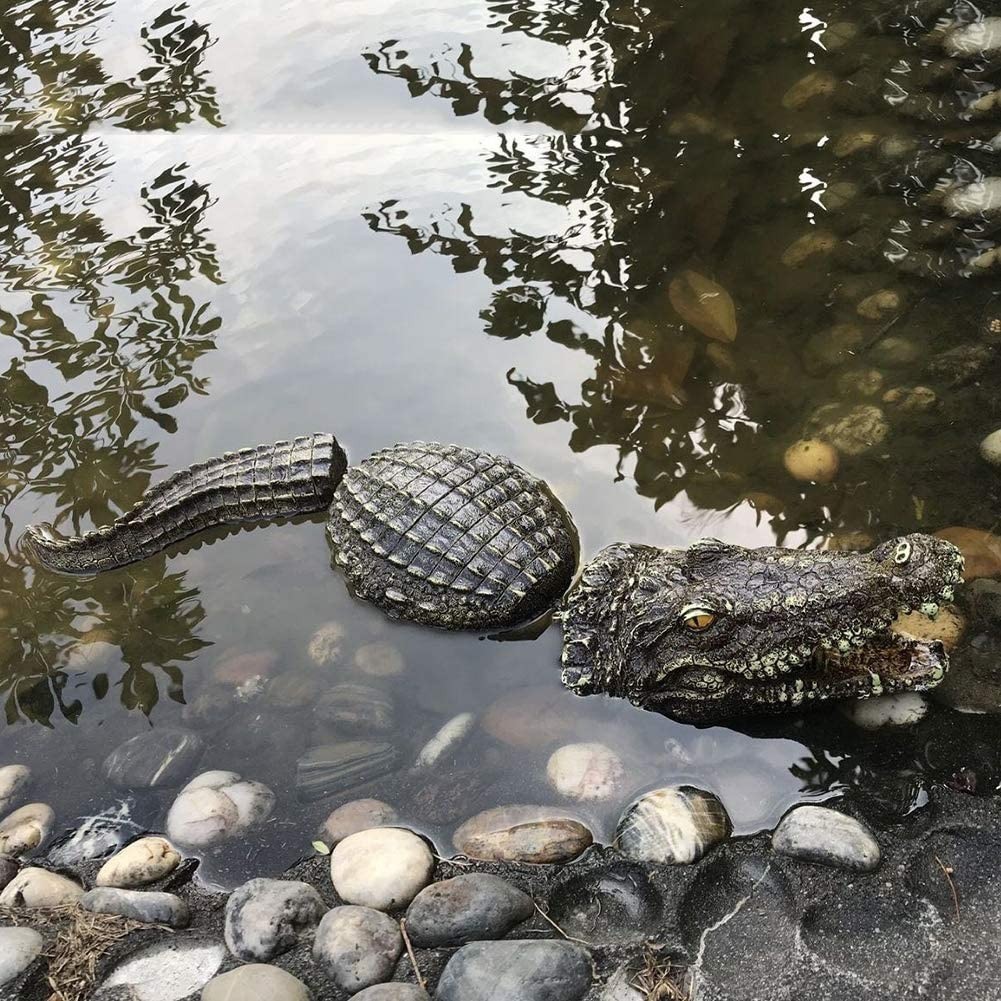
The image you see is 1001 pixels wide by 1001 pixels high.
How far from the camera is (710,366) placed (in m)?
4.87

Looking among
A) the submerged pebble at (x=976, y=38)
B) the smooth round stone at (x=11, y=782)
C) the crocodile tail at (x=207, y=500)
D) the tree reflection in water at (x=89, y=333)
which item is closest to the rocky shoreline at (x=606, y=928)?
the smooth round stone at (x=11, y=782)

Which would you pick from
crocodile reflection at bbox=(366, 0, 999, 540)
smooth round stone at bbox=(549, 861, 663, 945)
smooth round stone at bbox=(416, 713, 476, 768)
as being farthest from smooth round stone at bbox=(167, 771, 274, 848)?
crocodile reflection at bbox=(366, 0, 999, 540)

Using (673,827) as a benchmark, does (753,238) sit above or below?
above

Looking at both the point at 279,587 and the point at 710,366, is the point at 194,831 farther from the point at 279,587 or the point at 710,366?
the point at 710,366

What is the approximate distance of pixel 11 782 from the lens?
3.84 metres

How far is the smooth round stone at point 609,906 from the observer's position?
9.64ft

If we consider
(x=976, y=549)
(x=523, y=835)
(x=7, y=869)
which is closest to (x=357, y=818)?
(x=523, y=835)

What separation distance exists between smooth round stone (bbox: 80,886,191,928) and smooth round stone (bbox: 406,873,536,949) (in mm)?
867

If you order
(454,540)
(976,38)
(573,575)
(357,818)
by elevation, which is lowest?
(357,818)

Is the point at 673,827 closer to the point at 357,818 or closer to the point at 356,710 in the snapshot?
the point at 357,818

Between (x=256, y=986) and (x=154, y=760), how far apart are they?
1386mm

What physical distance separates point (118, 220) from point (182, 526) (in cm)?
292

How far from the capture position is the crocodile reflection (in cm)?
443

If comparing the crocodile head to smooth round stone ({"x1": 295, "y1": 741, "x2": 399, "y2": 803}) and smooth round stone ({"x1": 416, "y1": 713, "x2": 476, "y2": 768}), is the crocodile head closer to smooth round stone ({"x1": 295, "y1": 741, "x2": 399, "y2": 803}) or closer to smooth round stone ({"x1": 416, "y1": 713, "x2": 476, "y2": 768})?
smooth round stone ({"x1": 416, "y1": 713, "x2": 476, "y2": 768})
